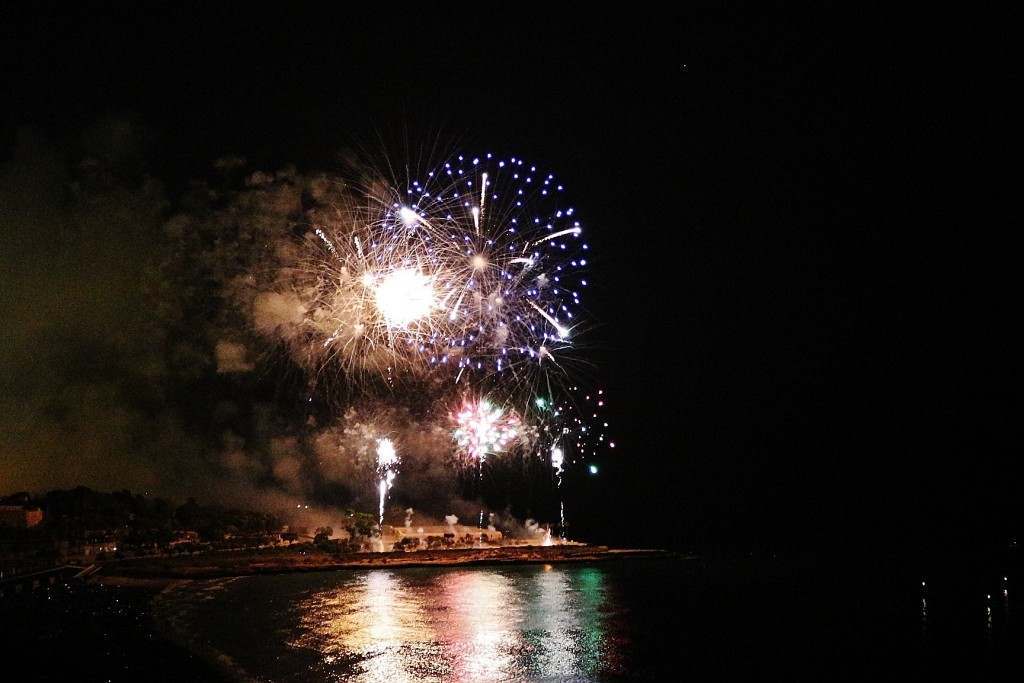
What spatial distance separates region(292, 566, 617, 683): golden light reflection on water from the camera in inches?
533

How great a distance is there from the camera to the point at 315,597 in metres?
22.8

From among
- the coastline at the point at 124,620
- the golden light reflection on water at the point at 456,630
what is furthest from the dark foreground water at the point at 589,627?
the coastline at the point at 124,620

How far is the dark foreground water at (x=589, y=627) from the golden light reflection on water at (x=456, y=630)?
1.8 inches

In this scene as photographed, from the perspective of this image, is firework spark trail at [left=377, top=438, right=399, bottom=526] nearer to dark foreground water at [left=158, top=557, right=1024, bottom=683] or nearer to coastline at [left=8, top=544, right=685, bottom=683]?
coastline at [left=8, top=544, right=685, bottom=683]

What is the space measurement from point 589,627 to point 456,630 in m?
3.10

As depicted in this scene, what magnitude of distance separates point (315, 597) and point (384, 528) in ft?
65.0

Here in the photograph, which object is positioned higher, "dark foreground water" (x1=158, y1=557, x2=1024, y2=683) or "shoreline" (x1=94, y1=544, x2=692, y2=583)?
"shoreline" (x1=94, y1=544, x2=692, y2=583)

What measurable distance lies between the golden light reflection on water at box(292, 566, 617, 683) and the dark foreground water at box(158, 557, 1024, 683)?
0.15 ft

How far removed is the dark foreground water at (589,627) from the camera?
1410cm

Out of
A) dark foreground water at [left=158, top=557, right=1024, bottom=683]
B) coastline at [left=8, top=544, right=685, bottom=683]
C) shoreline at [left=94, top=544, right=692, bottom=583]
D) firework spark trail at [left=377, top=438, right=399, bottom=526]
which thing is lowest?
dark foreground water at [left=158, top=557, right=1024, bottom=683]

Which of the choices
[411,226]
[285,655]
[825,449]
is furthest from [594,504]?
[285,655]

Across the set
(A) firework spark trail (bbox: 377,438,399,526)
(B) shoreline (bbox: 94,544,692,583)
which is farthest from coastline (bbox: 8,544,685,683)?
(A) firework spark trail (bbox: 377,438,399,526)

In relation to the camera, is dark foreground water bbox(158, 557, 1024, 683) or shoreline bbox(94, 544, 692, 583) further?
shoreline bbox(94, 544, 692, 583)

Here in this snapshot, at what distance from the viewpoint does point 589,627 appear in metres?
18.1
